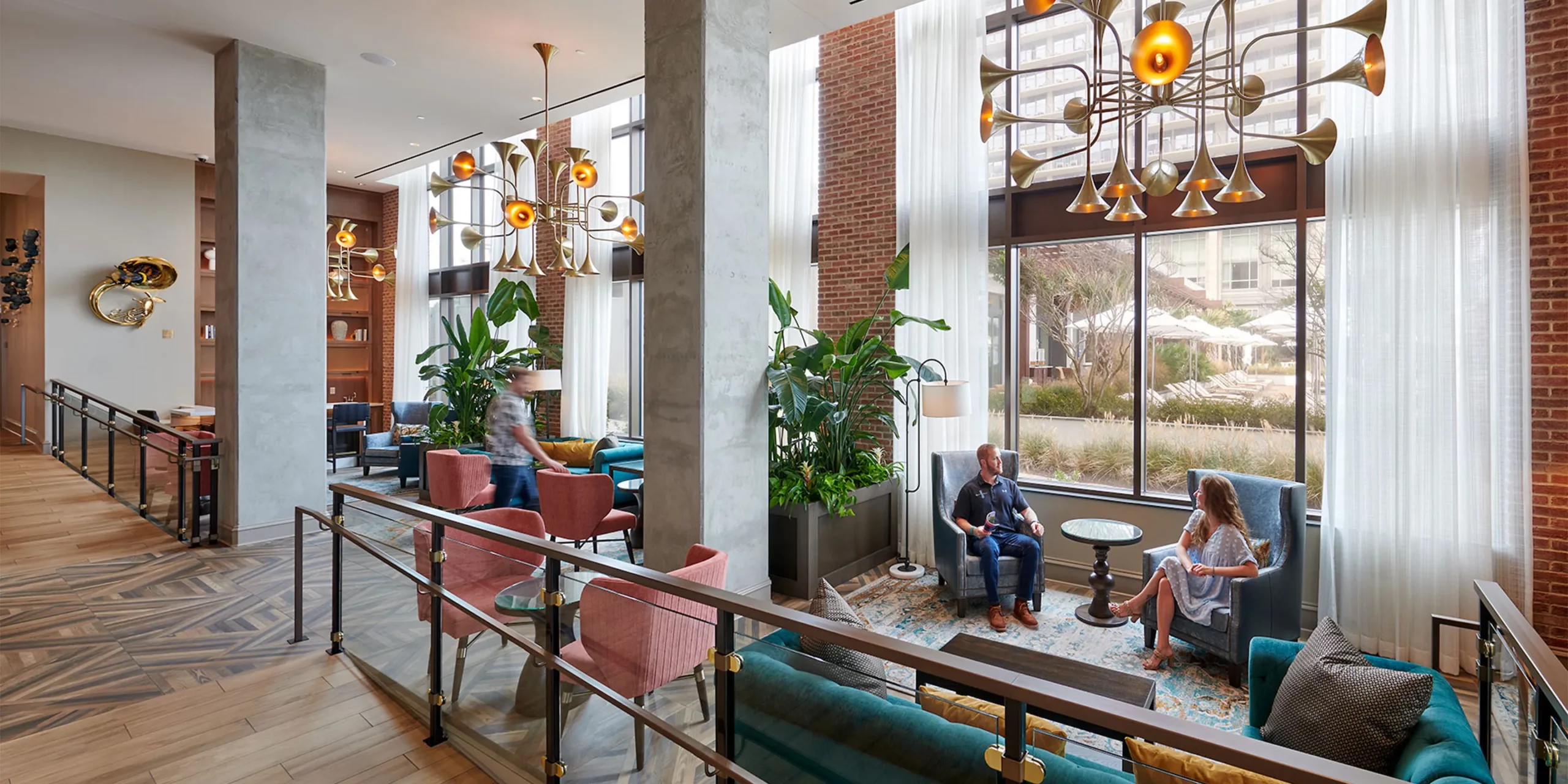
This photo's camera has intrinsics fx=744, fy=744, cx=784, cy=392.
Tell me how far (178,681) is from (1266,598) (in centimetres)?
552

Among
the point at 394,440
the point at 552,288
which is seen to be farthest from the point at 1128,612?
the point at 394,440

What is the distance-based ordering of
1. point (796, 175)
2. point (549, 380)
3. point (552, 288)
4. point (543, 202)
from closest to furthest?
point (543, 202)
point (796, 175)
point (549, 380)
point (552, 288)

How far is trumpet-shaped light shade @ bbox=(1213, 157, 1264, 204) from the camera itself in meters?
3.07

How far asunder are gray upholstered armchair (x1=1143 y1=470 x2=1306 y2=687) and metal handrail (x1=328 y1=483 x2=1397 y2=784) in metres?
3.06

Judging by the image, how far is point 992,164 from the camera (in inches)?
239

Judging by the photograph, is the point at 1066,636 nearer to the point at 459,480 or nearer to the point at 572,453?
the point at 459,480

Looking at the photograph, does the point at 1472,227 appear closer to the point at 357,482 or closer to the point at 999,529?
the point at 999,529

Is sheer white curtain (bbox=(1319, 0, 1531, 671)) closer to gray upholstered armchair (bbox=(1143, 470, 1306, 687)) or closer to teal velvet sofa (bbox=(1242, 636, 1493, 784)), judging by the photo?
gray upholstered armchair (bbox=(1143, 470, 1306, 687))

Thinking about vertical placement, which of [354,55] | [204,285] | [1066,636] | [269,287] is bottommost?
[1066,636]

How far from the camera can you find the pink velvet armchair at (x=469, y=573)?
106 inches

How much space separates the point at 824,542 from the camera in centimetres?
540

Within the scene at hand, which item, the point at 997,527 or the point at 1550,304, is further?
the point at 997,527

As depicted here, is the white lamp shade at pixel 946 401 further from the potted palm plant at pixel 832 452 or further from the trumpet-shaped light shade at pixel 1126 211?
the trumpet-shaped light shade at pixel 1126 211

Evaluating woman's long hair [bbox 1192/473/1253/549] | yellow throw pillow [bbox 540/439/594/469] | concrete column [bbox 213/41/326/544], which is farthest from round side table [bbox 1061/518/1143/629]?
concrete column [bbox 213/41/326/544]
